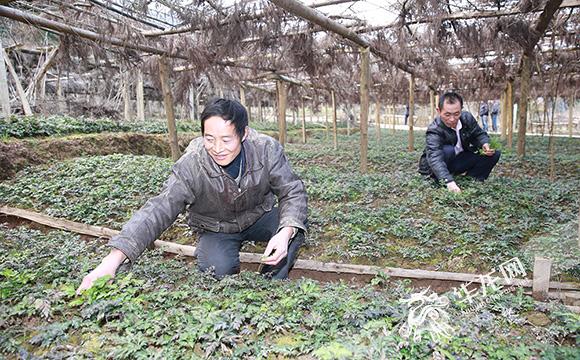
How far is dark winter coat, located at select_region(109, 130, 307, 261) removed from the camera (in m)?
2.93

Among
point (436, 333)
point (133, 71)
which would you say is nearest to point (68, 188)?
point (133, 71)

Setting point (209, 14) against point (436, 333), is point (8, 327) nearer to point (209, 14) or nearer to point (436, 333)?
point (436, 333)

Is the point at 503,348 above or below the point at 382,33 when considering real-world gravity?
below

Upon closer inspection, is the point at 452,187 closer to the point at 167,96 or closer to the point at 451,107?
the point at 451,107

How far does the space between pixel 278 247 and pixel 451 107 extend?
3.90 metres

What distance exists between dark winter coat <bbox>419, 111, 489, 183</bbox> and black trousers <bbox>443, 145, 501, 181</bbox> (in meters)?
0.11

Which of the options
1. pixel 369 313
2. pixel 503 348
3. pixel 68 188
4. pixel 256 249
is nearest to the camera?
pixel 503 348

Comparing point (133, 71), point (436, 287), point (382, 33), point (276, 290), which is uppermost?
point (382, 33)

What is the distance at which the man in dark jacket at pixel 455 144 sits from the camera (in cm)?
556

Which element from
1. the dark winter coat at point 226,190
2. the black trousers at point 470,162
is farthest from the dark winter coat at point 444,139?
the dark winter coat at point 226,190

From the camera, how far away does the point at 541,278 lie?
112 inches

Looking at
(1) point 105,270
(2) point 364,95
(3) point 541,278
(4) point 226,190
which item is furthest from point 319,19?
(1) point 105,270

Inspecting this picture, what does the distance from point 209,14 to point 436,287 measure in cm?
528

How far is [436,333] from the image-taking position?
1.97 m
